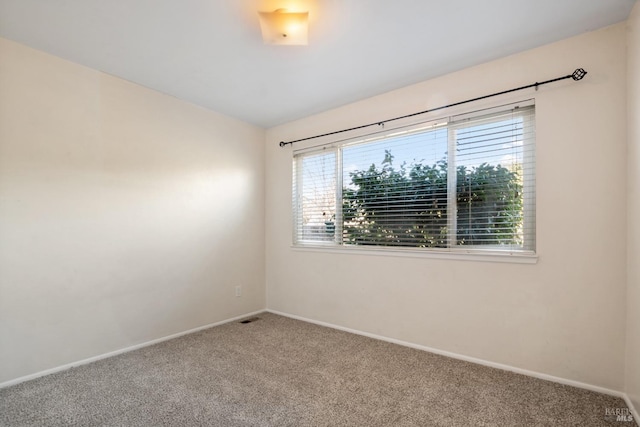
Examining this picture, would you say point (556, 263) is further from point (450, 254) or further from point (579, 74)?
point (579, 74)

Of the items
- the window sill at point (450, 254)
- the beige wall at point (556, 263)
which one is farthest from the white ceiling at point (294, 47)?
the window sill at point (450, 254)

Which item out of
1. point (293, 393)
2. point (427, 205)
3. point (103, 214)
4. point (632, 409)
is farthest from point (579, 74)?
point (103, 214)

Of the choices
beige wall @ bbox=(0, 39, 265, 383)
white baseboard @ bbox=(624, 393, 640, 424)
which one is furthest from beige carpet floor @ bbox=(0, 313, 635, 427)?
beige wall @ bbox=(0, 39, 265, 383)

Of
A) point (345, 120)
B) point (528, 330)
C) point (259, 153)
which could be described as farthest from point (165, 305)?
point (528, 330)

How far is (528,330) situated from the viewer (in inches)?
91.7

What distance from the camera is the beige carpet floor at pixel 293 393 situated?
1.83 m

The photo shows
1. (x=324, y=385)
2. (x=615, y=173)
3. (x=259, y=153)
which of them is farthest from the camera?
(x=259, y=153)

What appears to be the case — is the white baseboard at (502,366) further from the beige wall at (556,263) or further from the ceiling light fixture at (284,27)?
the ceiling light fixture at (284,27)

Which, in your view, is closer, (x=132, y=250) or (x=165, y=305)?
(x=132, y=250)

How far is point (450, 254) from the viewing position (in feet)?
8.82

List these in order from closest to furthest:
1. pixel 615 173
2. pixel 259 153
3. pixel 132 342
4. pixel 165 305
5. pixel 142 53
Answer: pixel 615 173
pixel 142 53
pixel 132 342
pixel 165 305
pixel 259 153

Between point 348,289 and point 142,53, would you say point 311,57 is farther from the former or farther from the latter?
point 348,289

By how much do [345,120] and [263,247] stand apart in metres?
1.93

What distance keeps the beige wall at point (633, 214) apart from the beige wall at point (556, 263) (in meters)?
0.07
